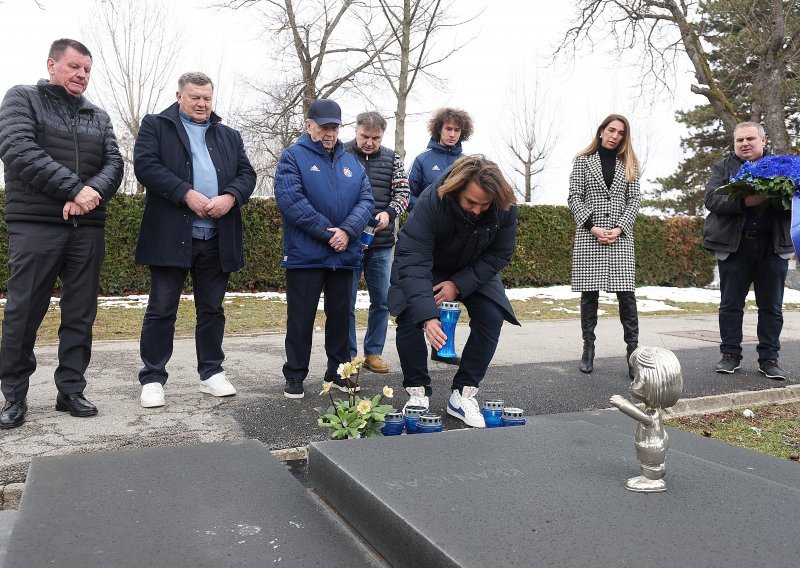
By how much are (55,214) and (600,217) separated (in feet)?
12.2

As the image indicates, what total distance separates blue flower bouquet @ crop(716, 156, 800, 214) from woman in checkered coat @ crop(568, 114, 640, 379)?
836 mm

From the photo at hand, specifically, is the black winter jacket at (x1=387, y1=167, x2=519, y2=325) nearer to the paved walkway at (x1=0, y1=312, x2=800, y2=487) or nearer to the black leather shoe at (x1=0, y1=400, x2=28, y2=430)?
the paved walkway at (x1=0, y1=312, x2=800, y2=487)

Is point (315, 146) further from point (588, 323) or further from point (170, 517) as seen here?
point (170, 517)

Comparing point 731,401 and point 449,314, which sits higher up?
point 449,314

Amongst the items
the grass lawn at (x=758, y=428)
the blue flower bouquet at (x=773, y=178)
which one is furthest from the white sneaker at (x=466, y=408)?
the blue flower bouquet at (x=773, y=178)

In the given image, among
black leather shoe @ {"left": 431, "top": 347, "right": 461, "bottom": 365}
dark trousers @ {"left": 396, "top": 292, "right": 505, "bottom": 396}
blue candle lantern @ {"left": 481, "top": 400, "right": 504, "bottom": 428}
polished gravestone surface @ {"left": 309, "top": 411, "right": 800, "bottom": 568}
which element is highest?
dark trousers @ {"left": 396, "top": 292, "right": 505, "bottom": 396}

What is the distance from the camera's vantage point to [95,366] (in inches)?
204

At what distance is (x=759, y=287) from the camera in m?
5.14

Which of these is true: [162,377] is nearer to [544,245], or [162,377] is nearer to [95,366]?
[95,366]

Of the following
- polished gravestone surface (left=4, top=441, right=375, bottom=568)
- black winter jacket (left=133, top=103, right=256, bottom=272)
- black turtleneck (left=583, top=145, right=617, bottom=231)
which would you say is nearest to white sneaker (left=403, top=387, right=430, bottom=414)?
polished gravestone surface (left=4, top=441, right=375, bottom=568)

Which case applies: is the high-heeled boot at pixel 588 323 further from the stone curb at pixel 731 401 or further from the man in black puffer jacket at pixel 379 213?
the man in black puffer jacket at pixel 379 213

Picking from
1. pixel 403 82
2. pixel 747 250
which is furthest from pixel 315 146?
pixel 403 82

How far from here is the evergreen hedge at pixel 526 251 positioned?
11.1 metres

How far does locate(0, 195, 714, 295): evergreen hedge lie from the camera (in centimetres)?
1112
